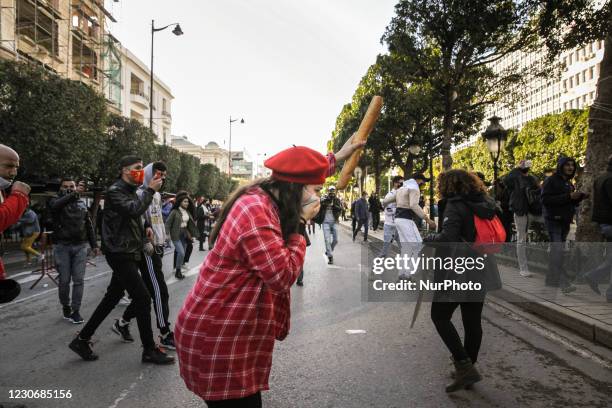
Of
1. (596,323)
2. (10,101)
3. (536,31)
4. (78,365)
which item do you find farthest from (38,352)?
(536,31)

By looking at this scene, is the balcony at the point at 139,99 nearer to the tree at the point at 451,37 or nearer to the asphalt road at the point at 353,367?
the tree at the point at 451,37

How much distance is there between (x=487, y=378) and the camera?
3.80 m

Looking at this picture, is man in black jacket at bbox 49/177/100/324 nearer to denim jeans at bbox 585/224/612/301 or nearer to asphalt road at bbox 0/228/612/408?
asphalt road at bbox 0/228/612/408

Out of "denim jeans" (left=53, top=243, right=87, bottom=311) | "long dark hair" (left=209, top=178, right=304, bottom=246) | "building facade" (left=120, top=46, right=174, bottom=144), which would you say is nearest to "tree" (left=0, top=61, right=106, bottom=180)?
"denim jeans" (left=53, top=243, right=87, bottom=311)

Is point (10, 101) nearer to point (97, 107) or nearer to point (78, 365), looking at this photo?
point (97, 107)

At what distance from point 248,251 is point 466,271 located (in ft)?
8.00

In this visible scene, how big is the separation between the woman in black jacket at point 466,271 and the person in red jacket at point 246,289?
2.07 meters

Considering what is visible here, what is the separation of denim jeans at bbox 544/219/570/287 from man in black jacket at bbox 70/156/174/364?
553 cm

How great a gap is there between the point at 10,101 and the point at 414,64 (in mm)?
14445

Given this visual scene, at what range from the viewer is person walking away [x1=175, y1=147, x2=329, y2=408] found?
1.75 m

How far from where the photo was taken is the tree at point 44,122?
1648 cm

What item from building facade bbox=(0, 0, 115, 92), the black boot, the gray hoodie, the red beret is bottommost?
the black boot

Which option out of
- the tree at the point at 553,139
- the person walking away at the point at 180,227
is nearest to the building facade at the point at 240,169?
the tree at the point at 553,139

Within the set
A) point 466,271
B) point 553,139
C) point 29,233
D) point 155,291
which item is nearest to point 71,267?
point 155,291
